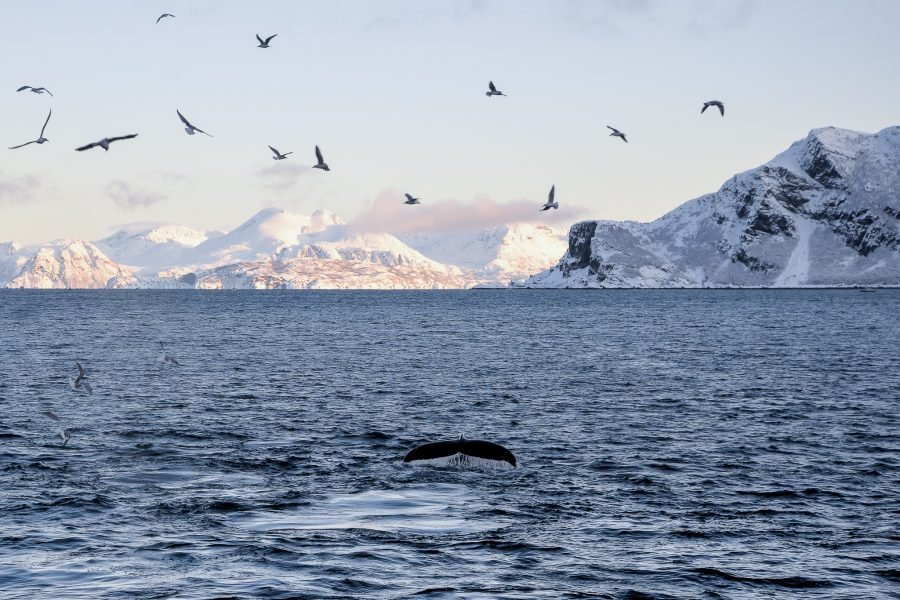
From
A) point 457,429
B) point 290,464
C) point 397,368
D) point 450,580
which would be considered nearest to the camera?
point 450,580

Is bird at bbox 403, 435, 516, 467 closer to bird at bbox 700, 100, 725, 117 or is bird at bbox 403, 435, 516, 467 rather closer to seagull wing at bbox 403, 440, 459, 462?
seagull wing at bbox 403, 440, 459, 462

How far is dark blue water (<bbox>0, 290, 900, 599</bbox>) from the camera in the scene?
24.2 metres

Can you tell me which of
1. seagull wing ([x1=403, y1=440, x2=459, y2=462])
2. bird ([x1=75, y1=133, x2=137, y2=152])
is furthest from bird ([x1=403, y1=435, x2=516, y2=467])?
bird ([x1=75, y1=133, x2=137, y2=152])

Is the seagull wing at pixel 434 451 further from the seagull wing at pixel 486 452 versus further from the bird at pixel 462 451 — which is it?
the seagull wing at pixel 486 452

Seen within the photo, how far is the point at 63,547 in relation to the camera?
85.5 ft

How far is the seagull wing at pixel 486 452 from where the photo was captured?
122 ft

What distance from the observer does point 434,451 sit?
3747 cm

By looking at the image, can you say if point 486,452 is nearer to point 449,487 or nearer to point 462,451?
point 462,451

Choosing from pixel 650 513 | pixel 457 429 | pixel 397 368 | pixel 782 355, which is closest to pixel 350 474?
pixel 650 513

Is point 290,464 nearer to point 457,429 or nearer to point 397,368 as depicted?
point 457,429

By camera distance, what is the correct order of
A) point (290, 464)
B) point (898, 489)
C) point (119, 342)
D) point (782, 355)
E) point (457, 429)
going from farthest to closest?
point (119, 342), point (782, 355), point (457, 429), point (290, 464), point (898, 489)

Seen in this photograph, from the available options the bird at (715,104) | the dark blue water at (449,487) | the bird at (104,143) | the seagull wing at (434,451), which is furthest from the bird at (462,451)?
the bird at (715,104)

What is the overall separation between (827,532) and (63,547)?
19126 mm

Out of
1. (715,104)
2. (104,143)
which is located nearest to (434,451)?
(104,143)
